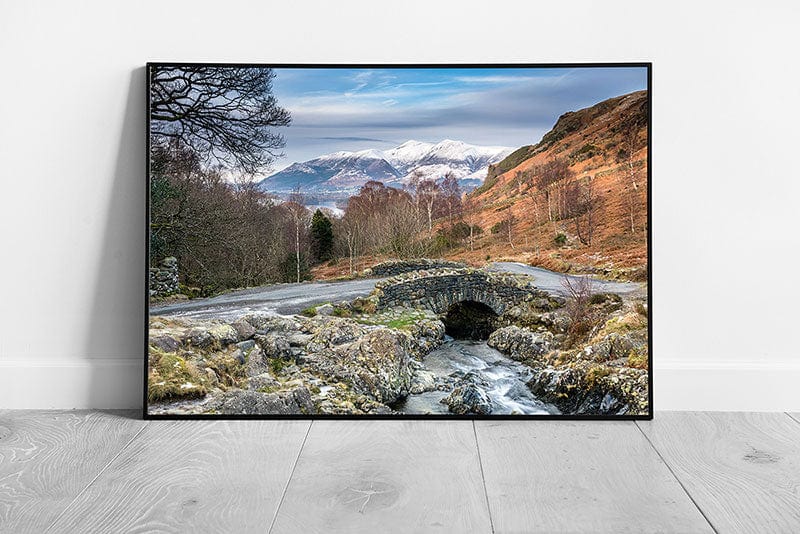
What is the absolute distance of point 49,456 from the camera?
2.53 meters

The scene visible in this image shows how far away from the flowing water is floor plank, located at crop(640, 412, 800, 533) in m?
0.45

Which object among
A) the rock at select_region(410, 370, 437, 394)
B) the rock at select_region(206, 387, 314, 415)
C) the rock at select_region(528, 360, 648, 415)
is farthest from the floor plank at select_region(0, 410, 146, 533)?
the rock at select_region(528, 360, 648, 415)

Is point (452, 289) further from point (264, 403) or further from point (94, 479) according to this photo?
point (94, 479)

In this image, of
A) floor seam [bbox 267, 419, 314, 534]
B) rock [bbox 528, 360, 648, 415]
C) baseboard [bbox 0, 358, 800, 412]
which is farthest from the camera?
baseboard [bbox 0, 358, 800, 412]

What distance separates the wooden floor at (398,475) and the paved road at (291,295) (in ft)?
1.37

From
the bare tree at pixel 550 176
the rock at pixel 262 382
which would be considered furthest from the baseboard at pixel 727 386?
the rock at pixel 262 382

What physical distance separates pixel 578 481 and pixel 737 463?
562 millimetres

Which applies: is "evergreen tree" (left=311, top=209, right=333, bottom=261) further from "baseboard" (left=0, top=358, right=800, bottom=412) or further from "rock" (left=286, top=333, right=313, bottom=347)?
"baseboard" (left=0, top=358, right=800, bottom=412)

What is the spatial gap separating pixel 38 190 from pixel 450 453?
1855mm

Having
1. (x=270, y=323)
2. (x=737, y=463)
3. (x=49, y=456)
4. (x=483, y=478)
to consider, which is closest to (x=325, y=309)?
(x=270, y=323)

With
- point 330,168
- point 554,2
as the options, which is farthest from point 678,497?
point 554,2

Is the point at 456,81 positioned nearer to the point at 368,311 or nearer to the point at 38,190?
the point at 368,311

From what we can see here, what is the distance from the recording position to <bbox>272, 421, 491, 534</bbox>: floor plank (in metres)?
2.02

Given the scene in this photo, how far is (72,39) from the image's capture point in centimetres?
296
